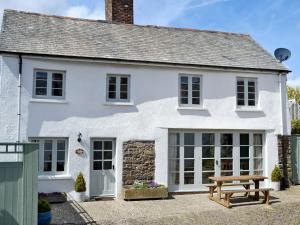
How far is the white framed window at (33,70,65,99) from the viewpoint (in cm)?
1330

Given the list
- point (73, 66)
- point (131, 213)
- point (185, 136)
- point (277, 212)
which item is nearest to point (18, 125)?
point (73, 66)

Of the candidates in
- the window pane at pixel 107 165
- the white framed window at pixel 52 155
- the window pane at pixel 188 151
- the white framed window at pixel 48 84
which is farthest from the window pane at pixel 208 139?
the white framed window at pixel 48 84

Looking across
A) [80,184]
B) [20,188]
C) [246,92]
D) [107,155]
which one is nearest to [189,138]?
[246,92]

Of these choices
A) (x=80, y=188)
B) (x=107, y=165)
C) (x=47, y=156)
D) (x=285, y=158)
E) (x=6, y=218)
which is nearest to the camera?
(x=6, y=218)

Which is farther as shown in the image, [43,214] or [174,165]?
[174,165]

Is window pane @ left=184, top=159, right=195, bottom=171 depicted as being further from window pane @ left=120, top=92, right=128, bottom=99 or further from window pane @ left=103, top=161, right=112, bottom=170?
window pane @ left=120, top=92, right=128, bottom=99

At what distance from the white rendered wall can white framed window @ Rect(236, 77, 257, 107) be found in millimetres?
229

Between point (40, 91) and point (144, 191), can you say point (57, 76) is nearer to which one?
point (40, 91)

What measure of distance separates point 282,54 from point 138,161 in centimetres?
856

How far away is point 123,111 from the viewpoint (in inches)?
553

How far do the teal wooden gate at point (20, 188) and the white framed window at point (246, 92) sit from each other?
10019mm

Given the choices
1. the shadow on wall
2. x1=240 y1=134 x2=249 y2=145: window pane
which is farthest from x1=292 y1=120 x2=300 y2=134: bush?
the shadow on wall

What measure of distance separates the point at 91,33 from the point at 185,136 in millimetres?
6102

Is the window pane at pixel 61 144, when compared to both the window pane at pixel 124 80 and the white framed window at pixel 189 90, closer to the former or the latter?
the window pane at pixel 124 80
